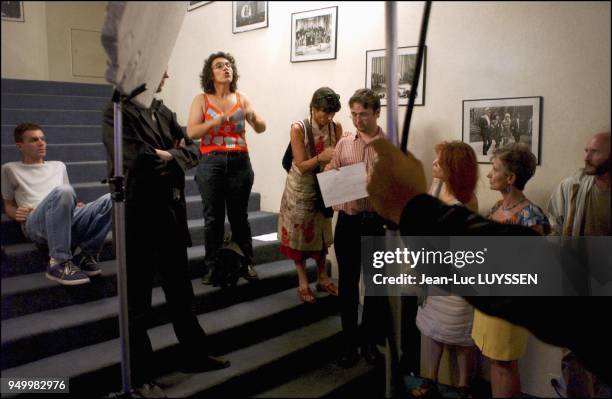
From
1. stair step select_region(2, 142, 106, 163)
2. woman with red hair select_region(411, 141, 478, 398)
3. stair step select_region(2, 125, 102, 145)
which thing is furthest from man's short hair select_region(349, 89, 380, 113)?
stair step select_region(2, 125, 102, 145)

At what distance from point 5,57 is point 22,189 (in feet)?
4.76

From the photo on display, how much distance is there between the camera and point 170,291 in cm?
168

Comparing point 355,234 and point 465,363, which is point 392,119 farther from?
point 465,363

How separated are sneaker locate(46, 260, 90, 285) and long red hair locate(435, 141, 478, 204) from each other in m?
1.65

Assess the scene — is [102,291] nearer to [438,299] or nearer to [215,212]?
[215,212]

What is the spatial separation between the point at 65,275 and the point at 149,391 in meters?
0.69

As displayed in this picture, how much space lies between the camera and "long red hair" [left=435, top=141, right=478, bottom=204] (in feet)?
2.47

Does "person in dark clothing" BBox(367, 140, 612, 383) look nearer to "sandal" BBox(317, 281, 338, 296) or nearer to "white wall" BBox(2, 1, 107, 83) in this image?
"white wall" BBox(2, 1, 107, 83)

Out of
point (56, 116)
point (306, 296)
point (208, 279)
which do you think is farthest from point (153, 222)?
point (56, 116)

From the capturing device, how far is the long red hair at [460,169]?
2.47 feet

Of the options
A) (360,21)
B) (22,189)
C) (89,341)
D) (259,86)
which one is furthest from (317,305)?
(360,21)

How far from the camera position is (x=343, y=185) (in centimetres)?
140

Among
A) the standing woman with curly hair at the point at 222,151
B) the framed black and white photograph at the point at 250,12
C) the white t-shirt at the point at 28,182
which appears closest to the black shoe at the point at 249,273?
the standing woman with curly hair at the point at 222,151

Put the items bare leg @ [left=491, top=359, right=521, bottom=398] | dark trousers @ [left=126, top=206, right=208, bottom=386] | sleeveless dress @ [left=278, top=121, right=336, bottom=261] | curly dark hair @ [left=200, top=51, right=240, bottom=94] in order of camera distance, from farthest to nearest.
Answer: sleeveless dress @ [left=278, top=121, right=336, bottom=261] → curly dark hair @ [left=200, top=51, right=240, bottom=94] → dark trousers @ [left=126, top=206, right=208, bottom=386] → bare leg @ [left=491, top=359, right=521, bottom=398]
